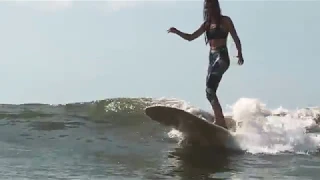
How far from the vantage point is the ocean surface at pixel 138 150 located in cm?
512

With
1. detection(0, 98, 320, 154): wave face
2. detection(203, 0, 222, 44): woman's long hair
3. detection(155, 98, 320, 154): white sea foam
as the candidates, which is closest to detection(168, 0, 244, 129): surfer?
detection(203, 0, 222, 44): woman's long hair

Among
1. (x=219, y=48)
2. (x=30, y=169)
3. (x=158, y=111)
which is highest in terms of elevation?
(x=219, y=48)

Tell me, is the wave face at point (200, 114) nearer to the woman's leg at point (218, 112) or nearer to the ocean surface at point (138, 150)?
the ocean surface at point (138, 150)

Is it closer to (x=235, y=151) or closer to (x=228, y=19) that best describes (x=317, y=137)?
(x=235, y=151)

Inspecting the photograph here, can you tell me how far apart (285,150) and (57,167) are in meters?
3.17

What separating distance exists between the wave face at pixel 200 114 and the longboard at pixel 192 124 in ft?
0.72

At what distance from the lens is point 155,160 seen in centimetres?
587

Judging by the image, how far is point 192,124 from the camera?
22.2 ft

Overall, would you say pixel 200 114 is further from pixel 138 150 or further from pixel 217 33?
pixel 138 150

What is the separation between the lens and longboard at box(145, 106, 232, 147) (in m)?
6.70

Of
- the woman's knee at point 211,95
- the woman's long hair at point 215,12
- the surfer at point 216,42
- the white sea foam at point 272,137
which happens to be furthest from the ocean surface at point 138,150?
the woman's long hair at point 215,12

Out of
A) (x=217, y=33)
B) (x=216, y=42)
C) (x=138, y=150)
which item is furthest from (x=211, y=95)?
(x=138, y=150)

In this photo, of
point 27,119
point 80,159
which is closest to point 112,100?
point 27,119

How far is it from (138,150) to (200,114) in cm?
221
